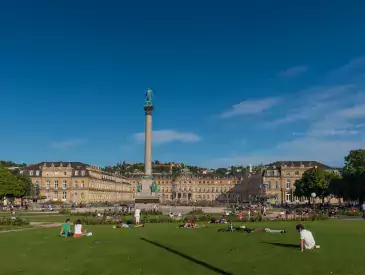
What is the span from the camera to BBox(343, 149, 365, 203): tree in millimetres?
79438

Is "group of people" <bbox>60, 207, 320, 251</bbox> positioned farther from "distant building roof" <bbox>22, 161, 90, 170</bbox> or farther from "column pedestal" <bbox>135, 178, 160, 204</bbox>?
"distant building roof" <bbox>22, 161, 90, 170</bbox>

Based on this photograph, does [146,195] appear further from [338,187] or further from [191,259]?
[191,259]

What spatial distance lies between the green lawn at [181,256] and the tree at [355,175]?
60.4m

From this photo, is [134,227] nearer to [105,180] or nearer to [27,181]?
[27,181]

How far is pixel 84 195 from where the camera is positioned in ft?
453

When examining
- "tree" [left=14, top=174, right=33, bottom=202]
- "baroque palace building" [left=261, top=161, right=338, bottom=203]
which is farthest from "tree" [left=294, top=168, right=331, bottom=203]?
"tree" [left=14, top=174, right=33, bottom=202]

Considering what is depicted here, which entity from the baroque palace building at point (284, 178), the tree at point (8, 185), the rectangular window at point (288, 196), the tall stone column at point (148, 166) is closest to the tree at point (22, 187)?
the tree at point (8, 185)

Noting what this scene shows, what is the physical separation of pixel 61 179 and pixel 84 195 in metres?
11.2

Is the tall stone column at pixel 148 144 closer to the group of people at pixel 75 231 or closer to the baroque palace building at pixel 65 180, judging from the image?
the group of people at pixel 75 231

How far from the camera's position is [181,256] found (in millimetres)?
17469

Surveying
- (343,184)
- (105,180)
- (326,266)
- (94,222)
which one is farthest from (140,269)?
(105,180)

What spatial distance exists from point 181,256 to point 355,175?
75622mm

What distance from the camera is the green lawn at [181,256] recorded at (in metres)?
14.5

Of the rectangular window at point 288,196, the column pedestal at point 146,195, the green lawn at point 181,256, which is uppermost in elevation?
the column pedestal at point 146,195
